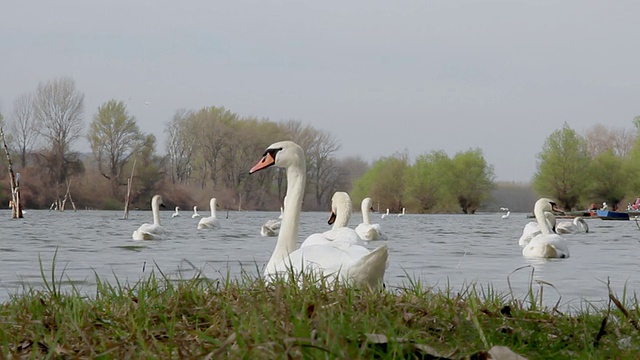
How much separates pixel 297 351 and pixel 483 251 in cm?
1613

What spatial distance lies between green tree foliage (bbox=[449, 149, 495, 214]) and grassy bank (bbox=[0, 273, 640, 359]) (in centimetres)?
8207

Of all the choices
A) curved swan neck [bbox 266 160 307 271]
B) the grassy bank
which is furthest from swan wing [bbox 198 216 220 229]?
the grassy bank

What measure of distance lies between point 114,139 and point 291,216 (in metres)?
65.0

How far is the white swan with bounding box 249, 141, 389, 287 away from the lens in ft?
19.1

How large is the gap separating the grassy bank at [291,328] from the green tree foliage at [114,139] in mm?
67348

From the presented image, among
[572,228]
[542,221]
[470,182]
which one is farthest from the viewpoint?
[470,182]

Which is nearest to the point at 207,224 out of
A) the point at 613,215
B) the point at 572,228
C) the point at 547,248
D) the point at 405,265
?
the point at 572,228

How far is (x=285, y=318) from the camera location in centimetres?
307

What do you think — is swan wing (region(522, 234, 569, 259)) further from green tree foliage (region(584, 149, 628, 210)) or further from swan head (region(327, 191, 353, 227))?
green tree foliage (region(584, 149, 628, 210))

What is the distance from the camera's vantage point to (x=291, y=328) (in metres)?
3.13

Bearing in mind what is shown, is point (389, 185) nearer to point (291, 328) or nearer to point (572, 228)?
point (572, 228)

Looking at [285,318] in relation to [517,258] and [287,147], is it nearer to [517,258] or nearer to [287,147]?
[287,147]

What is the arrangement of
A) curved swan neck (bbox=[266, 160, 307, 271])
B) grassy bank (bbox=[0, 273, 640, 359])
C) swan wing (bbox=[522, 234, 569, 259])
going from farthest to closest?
swan wing (bbox=[522, 234, 569, 259]) < curved swan neck (bbox=[266, 160, 307, 271]) < grassy bank (bbox=[0, 273, 640, 359])

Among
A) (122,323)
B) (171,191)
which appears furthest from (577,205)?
(122,323)
